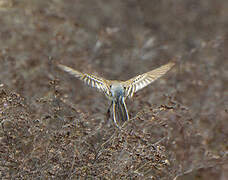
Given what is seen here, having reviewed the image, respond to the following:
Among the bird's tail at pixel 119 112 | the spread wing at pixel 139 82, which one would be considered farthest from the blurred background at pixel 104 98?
the spread wing at pixel 139 82

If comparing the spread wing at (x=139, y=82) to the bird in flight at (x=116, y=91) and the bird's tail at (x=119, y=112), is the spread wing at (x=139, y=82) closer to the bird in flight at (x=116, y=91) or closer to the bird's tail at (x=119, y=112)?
the bird in flight at (x=116, y=91)

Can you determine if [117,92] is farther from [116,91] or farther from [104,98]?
[104,98]

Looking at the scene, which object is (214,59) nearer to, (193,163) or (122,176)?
Answer: (193,163)

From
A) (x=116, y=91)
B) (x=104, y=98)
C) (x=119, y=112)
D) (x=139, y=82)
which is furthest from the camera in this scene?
(x=104, y=98)

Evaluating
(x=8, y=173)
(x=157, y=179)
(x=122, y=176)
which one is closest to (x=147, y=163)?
(x=122, y=176)

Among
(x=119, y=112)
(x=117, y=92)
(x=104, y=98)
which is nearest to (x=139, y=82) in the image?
(x=117, y=92)
